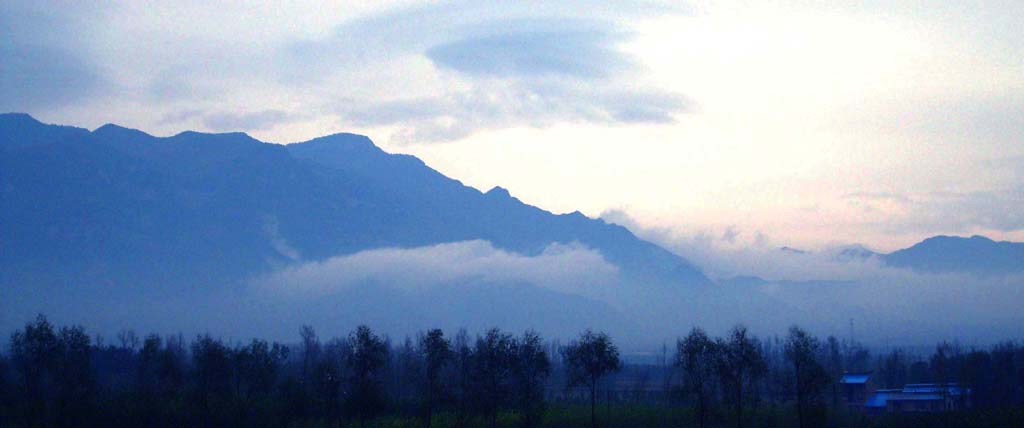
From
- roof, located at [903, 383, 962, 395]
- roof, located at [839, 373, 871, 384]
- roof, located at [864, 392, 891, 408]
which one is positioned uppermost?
roof, located at [839, 373, 871, 384]

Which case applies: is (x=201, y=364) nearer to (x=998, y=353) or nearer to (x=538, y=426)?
(x=538, y=426)

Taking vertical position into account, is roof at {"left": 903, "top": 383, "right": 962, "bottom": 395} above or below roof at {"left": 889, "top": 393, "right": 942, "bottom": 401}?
above

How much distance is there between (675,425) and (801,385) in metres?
10.6

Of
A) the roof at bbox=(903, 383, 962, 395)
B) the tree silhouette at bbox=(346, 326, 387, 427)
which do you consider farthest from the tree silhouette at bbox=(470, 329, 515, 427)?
the roof at bbox=(903, 383, 962, 395)

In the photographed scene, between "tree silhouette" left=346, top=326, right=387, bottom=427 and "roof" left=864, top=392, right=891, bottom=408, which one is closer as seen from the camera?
"tree silhouette" left=346, top=326, right=387, bottom=427

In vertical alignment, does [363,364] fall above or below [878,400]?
above

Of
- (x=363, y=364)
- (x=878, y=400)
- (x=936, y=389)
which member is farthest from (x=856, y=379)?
(x=363, y=364)

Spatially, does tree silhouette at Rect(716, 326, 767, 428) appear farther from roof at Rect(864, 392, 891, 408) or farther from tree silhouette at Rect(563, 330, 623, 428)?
roof at Rect(864, 392, 891, 408)

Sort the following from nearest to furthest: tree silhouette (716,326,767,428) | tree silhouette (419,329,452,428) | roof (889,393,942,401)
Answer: tree silhouette (716,326,767,428), tree silhouette (419,329,452,428), roof (889,393,942,401)

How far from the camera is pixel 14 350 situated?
68688 mm

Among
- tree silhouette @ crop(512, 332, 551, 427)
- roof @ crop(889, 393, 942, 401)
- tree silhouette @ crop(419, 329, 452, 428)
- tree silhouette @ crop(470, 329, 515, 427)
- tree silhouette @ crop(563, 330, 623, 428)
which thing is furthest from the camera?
roof @ crop(889, 393, 942, 401)

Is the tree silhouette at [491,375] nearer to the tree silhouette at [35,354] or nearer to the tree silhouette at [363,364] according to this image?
the tree silhouette at [363,364]

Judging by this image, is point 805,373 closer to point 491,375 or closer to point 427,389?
point 491,375

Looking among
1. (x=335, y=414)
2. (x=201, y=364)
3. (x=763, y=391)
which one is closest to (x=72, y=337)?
(x=201, y=364)
